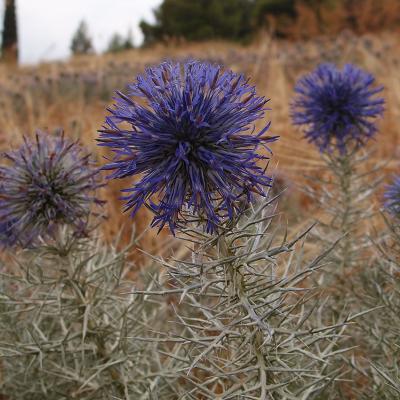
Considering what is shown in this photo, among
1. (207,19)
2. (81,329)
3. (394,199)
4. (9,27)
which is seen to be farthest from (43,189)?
(207,19)

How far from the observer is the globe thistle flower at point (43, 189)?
1.48 metres

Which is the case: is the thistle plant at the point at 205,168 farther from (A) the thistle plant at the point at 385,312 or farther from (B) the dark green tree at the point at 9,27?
(B) the dark green tree at the point at 9,27

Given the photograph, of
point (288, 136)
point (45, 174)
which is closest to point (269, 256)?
point (45, 174)

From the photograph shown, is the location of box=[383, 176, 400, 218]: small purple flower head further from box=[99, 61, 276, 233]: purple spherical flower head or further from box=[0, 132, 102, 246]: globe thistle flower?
box=[0, 132, 102, 246]: globe thistle flower

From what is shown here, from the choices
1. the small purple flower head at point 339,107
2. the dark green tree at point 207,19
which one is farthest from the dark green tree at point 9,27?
the small purple flower head at point 339,107

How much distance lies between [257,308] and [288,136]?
3.65 metres

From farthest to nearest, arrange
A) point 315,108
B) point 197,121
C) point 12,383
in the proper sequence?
1. point 315,108
2. point 12,383
3. point 197,121

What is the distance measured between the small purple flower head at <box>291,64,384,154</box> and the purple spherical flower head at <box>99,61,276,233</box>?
0.97 meters

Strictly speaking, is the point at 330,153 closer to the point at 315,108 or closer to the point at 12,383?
the point at 315,108

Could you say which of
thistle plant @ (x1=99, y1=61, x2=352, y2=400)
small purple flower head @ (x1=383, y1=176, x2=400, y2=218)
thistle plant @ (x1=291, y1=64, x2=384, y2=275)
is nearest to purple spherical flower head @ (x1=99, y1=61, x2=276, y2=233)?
thistle plant @ (x1=99, y1=61, x2=352, y2=400)

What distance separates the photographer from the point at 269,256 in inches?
39.9

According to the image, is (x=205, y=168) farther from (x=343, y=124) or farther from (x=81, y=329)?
(x=343, y=124)

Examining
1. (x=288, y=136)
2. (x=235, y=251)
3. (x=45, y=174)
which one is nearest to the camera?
(x=235, y=251)

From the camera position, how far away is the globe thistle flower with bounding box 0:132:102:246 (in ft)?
4.86
